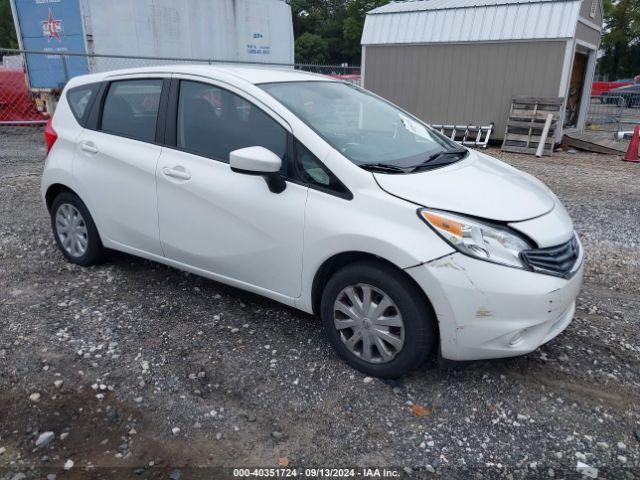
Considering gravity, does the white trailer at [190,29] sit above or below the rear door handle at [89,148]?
above

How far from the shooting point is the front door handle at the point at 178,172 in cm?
351

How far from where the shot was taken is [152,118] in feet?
12.5

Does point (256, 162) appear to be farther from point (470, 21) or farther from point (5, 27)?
point (5, 27)

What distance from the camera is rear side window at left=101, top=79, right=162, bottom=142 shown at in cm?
382

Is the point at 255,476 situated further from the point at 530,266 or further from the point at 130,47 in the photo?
the point at 130,47

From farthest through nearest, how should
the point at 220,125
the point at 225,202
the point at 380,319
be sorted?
the point at 220,125 → the point at 225,202 → the point at 380,319

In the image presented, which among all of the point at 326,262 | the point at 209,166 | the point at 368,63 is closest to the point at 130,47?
the point at 368,63

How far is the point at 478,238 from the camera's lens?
8.76 feet

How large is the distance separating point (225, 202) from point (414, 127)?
60.2 inches

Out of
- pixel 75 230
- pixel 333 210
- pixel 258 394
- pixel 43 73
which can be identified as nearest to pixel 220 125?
pixel 333 210

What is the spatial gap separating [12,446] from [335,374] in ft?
5.60

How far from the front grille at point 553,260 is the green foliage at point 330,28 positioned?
5046cm

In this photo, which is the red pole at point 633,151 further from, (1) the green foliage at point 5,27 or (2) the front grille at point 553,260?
(1) the green foliage at point 5,27

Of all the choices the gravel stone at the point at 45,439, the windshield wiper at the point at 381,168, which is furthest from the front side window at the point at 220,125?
the gravel stone at the point at 45,439
